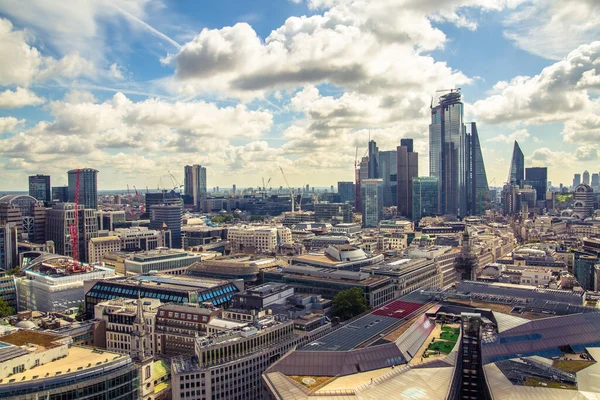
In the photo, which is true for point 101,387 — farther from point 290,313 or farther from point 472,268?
point 472,268

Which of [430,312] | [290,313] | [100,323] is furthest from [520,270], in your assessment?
[100,323]

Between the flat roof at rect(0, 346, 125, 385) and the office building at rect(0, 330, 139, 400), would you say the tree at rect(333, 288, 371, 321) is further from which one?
the flat roof at rect(0, 346, 125, 385)

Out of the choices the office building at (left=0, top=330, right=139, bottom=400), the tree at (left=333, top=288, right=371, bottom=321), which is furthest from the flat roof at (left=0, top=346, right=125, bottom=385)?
the tree at (left=333, top=288, right=371, bottom=321)

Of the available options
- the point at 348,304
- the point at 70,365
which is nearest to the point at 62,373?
the point at 70,365

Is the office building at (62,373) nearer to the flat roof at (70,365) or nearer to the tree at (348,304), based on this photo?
the flat roof at (70,365)

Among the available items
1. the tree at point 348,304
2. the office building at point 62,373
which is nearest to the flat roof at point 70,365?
the office building at point 62,373

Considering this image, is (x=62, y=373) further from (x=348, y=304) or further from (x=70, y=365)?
(x=348, y=304)
